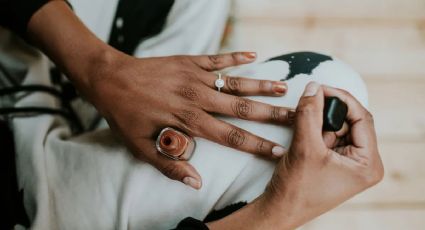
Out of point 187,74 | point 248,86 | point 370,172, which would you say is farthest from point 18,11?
point 370,172

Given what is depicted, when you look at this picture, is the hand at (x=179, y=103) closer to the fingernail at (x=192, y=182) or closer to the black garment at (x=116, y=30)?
the fingernail at (x=192, y=182)

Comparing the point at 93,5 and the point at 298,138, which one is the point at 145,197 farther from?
the point at 93,5

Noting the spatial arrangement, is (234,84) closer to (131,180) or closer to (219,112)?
(219,112)

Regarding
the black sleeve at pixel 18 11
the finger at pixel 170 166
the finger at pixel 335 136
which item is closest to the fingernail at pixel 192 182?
the finger at pixel 170 166

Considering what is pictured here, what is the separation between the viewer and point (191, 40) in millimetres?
963

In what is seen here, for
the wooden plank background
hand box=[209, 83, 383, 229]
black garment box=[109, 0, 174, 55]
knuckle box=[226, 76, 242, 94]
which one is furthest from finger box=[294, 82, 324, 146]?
the wooden plank background

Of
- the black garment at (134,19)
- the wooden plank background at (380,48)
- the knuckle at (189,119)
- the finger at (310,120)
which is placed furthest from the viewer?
the wooden plank background at (380,48)

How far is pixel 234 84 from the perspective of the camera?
753 millimetres

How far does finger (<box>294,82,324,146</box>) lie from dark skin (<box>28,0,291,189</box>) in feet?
0.17

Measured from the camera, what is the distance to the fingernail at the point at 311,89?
2.22 ft

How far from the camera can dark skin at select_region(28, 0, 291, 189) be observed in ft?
2.33

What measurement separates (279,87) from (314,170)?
150 mm

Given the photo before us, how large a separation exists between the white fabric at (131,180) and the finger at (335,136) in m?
0.06

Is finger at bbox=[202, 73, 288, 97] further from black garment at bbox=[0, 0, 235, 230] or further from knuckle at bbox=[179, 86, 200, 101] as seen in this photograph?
black garment at bbox=[0, 0, 235, 230]
